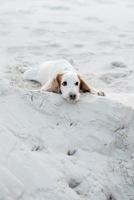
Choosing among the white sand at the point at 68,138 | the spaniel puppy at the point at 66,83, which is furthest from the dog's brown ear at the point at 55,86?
the white sand at the point at 68,138

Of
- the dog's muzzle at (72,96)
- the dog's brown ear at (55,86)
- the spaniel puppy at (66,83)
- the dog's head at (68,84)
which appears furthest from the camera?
the dog's brown ear at (55,86)

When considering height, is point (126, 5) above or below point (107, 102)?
below

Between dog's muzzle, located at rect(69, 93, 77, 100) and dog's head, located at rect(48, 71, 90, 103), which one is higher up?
dog's muzzle, located at rect(69, 93, 77, 100)

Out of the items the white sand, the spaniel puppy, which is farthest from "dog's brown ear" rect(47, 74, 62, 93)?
the white sand

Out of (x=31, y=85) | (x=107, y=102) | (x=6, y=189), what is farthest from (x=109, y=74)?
(x=6, y=189)

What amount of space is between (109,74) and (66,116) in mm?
2775

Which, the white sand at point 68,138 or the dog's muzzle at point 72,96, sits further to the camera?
the dog's muzzle at point 72,96

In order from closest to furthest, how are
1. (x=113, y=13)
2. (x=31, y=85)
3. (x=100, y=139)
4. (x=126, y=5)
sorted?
(x=100, y=139) → (x=31, y=85) → (x=113, y=13) → (x=126, y=5)

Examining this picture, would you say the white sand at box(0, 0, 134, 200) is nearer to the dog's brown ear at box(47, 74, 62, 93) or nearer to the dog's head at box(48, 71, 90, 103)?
the dog's head at box(48, 71, 90, 103)

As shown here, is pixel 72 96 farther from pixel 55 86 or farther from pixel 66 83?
pixel 55 86

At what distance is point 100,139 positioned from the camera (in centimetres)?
572

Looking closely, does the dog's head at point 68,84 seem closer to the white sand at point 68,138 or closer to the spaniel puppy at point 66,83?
the spaniel puppy at point 66,83

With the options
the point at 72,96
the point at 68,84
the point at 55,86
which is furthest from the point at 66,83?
the point at 72,96

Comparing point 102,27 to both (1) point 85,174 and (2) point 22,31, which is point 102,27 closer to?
(2) point 22,31
